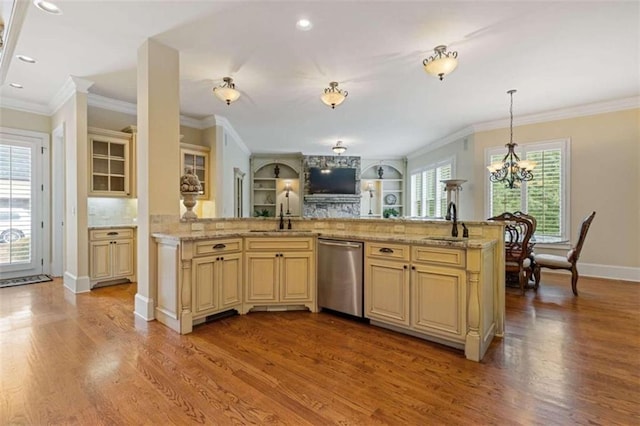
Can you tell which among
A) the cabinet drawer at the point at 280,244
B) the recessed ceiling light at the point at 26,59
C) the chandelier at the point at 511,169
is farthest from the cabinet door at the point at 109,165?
the chandelier at the point at 511,169

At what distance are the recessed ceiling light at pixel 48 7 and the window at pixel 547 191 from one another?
716 cm

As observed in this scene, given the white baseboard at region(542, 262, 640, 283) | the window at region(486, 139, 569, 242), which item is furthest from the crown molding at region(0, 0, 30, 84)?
the white baseboard at region(542, 262, 640, 283)

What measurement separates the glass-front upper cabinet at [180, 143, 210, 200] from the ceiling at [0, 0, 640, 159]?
704 mm

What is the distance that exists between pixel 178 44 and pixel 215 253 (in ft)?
7.63

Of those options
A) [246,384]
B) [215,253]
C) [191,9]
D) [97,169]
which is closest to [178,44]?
[191,9]

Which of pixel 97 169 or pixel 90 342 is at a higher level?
pixel 97 169

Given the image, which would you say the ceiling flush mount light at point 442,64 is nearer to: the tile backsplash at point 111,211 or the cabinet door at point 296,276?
the cabinet door at point 296,276

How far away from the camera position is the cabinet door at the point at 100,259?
446 cm

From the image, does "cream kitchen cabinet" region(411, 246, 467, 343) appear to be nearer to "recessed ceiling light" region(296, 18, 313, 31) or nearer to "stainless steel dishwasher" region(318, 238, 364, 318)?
"stainless steel dishwasher" region(318, 238, 364, 318)

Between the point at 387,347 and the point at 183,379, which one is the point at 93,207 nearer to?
the point at 183,379

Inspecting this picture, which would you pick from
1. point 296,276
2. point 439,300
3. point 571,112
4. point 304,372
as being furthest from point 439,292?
point 571,112

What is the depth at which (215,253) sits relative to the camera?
315 centimetres

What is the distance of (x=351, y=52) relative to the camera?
3.42 metres

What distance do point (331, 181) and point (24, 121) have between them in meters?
7.04
